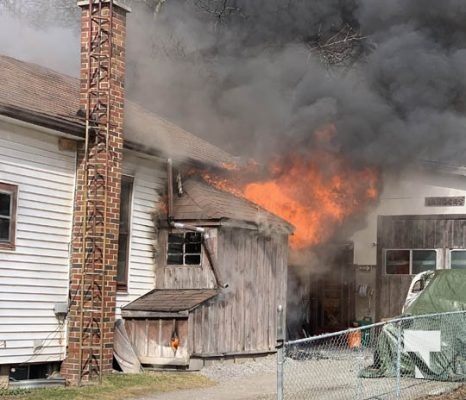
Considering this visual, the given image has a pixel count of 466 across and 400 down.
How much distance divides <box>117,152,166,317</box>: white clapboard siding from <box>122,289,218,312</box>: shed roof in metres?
0.19

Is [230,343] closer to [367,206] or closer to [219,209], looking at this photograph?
[219,209]

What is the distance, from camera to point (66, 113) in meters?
11.9

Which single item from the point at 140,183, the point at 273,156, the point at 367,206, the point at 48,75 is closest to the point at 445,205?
the point at 367,206

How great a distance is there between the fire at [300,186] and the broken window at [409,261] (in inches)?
111

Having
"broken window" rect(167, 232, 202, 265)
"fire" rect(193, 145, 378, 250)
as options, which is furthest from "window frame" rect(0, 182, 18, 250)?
"fire" rect(193, 145, 378, 250)

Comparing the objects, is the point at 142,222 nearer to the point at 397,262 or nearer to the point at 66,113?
the point at 66,113

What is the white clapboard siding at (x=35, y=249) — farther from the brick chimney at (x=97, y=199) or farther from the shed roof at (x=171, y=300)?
the shed roof at (x=171, y=300)

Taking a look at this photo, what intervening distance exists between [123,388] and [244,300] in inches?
136

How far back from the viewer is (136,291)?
43.1ft

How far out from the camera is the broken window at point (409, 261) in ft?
57.2

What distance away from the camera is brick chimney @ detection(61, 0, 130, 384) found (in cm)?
1127

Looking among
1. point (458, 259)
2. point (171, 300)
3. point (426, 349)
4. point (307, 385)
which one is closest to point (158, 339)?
point (171, 300)

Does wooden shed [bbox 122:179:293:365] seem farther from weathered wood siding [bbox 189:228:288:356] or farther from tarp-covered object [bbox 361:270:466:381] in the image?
tarp-covered object [bbox 361:270:466:381]

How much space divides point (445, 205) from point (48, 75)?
8.64 metres
